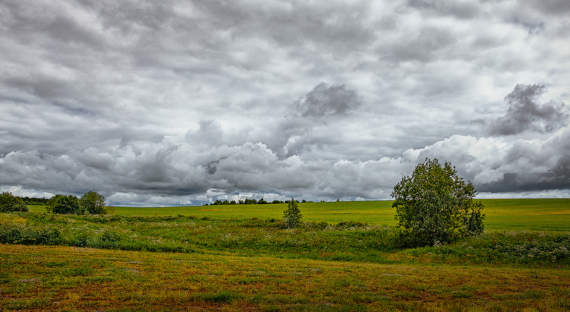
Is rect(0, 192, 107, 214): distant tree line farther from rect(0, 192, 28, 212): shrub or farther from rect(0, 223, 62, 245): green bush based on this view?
rect(0, 223, 62, 245): green bush

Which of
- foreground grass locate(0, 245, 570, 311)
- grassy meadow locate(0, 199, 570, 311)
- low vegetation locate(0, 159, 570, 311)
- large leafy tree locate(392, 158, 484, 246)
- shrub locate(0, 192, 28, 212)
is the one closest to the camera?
foreground grass locate(0, 245, 570, 311)

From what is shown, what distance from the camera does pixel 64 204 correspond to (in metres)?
88.8

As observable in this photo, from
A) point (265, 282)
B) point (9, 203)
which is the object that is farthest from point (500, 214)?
point (9, 203)

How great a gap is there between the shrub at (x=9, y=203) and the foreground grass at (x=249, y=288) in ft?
269

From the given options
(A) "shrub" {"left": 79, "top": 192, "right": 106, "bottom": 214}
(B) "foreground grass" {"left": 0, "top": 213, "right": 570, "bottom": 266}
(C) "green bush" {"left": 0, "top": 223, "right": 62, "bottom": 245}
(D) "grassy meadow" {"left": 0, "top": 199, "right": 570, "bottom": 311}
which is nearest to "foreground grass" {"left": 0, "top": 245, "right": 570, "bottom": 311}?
(D) "grassy meadow" {"left": 0, "top": 199, "right": 570, "bottom": 311}

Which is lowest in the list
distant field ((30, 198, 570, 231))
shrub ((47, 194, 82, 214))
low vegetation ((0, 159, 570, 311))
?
distant field ((30, 198, 570, 231))

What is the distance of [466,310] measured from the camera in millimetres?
11836

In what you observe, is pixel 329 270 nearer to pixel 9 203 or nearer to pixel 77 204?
pixel 77 204

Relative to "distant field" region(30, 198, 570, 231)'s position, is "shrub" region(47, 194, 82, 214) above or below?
above

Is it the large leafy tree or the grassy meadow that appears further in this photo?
the large leafy tree

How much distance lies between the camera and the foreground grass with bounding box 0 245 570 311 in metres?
12.3

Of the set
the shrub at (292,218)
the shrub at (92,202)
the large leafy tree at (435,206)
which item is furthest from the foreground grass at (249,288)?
the shrub at (92,202)

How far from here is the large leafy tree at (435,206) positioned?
35969 mm

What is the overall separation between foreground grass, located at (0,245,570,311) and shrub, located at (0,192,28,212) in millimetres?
81912
